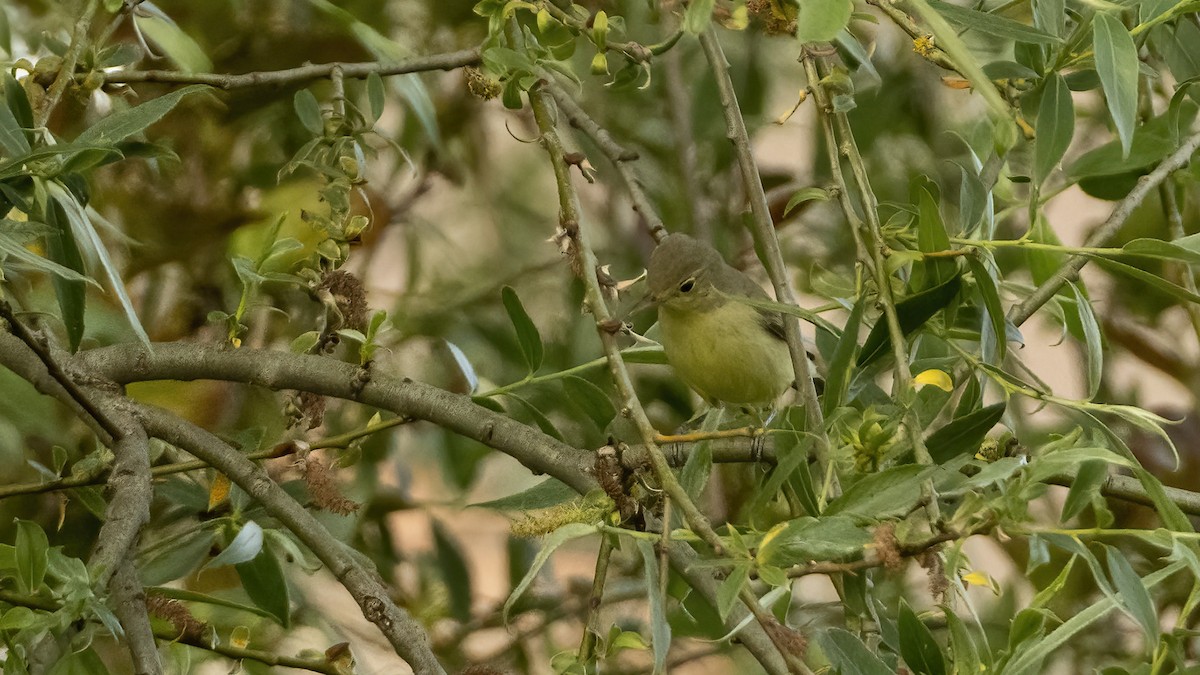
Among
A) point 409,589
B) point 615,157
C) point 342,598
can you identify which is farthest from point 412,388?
point 342,598

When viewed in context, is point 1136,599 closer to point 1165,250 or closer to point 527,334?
point 1165,250

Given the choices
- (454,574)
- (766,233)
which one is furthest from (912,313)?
(454,574)

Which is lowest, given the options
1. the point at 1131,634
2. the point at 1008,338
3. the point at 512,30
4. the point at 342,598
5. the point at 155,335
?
the point at 1131,634

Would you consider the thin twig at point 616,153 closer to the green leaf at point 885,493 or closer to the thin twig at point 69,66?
the thin twig at point 69,66

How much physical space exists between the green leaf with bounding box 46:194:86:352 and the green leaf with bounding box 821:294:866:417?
2.23ft

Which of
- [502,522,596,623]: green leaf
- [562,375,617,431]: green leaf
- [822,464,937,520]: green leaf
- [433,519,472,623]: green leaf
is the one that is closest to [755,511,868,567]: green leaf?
[822,464,937,520]: green leaf

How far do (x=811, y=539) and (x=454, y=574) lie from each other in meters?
1.49

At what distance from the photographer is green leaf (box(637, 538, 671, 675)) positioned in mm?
930

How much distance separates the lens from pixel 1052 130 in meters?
1.11

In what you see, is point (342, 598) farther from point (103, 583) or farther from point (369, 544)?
point (103, 583)

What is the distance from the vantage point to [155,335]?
6.99 feet

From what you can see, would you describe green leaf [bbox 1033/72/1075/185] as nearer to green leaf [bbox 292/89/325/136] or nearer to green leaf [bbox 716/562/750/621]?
green leaf [bbox 716/562/750/621]

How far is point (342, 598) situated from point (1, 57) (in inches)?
61.3

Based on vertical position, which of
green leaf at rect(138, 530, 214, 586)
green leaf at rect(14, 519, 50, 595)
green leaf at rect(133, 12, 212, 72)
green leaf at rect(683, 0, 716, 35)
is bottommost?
green leaf at rect(138, 530, 214, 586)
